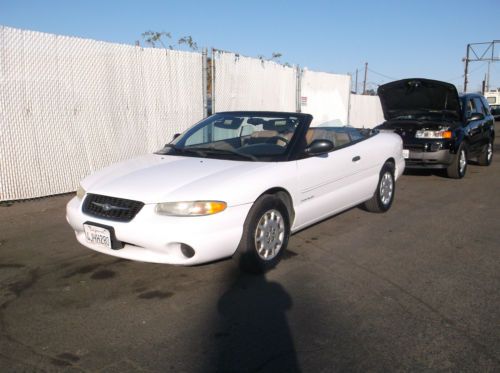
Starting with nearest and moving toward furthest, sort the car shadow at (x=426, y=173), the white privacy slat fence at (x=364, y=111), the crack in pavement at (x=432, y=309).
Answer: the crack in pavement at (x=432, y=309) < the car shadow at (x=426, y=173) < the white privacy slat fence at (x=364, y=111)

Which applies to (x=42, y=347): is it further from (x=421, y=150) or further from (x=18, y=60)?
(x=421, y=150)

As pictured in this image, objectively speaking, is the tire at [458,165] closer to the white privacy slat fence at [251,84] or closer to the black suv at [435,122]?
the black suv at [435,122]

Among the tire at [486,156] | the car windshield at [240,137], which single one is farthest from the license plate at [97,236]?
the tire at [486,156]

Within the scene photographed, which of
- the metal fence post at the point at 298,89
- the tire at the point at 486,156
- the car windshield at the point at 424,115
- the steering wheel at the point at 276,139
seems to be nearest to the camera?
the steering wheel at the point at 276,139

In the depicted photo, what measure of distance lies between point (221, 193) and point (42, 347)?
5.41 feet

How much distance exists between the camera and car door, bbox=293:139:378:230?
183 inches

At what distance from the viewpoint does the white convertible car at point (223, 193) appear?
3643 mm

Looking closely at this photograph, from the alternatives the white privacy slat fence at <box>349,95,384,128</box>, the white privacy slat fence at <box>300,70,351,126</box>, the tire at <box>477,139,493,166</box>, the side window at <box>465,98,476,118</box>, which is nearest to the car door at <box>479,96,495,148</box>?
the tire at <box>477,139,493,166</box>

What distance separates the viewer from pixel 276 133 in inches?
193

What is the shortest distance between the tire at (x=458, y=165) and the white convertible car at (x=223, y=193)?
428 centimetres

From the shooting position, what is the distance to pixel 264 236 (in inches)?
162

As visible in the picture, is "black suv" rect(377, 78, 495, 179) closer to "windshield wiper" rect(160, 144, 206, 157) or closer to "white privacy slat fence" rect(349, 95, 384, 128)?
"windshield wiper" rect(160, 144, 206, 157)

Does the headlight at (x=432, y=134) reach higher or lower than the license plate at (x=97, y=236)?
higher

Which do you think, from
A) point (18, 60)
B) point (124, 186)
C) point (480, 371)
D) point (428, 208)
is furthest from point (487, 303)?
point (18, 60)
